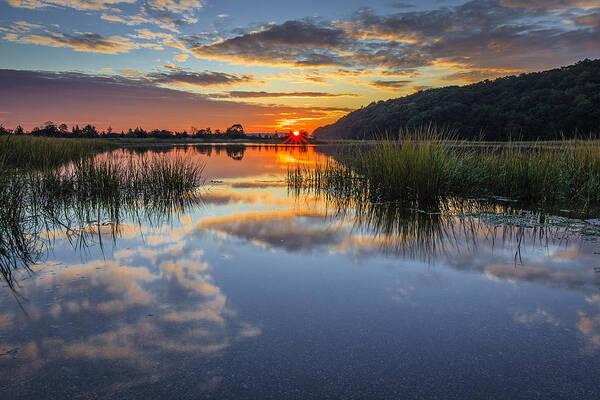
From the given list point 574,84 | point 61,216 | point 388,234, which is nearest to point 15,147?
point 61,216

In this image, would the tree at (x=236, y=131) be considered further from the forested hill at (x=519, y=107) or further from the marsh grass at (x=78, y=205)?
the marsh grass at (x=78, y=205)

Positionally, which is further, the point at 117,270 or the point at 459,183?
the point at 459,183

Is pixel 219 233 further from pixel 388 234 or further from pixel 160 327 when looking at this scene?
pixel 160 327

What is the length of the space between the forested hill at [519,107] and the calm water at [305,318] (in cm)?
2747

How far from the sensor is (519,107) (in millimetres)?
41344

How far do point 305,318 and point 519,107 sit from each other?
154ft

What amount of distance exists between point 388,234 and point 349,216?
165 centimetres

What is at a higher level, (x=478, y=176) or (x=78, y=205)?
(x=478, y=176)

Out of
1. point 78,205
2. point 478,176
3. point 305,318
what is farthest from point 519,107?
point 305,318

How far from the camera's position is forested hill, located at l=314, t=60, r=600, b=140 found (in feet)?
119

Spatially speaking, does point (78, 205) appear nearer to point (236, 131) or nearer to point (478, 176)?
point (478, 176)

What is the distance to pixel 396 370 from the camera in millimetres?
2338

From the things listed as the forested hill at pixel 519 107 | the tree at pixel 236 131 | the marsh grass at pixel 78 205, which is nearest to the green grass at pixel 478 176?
the marsh grass at pixel 78 205

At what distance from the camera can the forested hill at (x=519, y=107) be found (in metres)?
36.2
